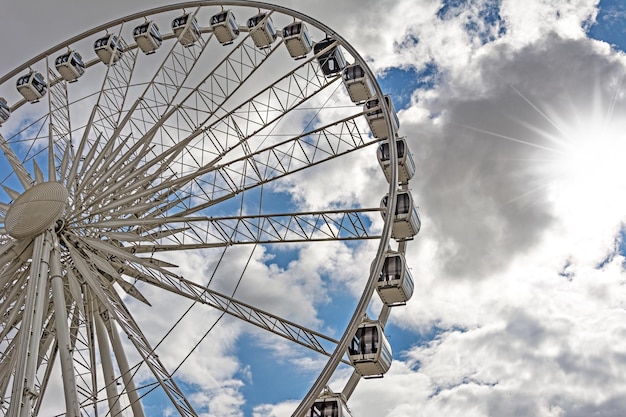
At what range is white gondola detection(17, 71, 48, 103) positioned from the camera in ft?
90.9

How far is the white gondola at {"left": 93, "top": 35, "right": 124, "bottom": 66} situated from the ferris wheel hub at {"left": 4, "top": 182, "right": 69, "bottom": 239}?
853cm

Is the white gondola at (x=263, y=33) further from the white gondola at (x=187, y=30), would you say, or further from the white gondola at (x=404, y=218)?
the white gondola at (x=404, y=218)

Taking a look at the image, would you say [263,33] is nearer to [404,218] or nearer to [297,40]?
[297,40]

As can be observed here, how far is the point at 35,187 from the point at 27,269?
97.0 inches

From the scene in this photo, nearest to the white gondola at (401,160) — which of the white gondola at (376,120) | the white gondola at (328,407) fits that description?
the white gondola at (376,120)

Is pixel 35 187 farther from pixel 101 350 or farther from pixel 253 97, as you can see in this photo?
pixel 253 97

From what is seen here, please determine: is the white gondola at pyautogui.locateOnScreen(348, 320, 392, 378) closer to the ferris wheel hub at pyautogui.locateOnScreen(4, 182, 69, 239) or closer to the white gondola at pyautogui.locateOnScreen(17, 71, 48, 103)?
the ferris wheel hub at pyautogui.locateOnScreen(4, 182, 69, 239)

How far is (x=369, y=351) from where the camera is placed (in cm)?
1680

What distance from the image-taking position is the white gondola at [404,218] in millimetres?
20312

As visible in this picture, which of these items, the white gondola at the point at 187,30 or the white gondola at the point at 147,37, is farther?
the white gondola at the point at 147,37

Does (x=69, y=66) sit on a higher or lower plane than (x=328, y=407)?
higher

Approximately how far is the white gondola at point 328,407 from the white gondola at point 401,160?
7.99m

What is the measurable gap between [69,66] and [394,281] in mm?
16253

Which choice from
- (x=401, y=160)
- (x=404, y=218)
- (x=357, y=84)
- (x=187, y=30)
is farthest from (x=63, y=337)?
(x=187, y=30)
